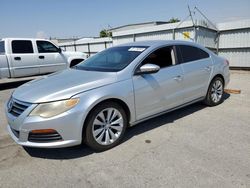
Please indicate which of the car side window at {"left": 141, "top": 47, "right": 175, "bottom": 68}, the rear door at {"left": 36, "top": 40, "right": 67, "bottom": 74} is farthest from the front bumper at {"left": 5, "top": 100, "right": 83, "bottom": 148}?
the rear door at {"left": 36, "top": 40, "right": 67, "bottom": 74}

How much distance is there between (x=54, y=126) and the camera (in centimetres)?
292

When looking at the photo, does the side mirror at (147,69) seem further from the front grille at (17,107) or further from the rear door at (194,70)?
the front grille at (17,107)

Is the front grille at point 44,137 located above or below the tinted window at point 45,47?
below

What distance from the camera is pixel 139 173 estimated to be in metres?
2.79

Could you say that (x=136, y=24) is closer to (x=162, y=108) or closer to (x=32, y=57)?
(x=32, y=57)

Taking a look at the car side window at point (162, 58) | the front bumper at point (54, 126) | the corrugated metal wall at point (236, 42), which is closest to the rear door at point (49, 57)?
the car side window at point (162, 58)

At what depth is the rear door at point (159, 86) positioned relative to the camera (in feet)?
12.0

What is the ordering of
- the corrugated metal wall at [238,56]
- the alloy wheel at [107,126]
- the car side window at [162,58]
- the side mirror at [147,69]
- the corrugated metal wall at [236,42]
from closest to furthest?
the alloy wheel at [107,126] < the side mirror at [147,69] < the car side window at [162,58] < the corrugated metal wall at [236,42] < the corrugated metal wall at [238,56]

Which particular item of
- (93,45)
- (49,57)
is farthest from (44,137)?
(93,45)

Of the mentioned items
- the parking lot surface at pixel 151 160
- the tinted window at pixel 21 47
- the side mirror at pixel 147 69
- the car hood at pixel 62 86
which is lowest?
the parking lot surface at pixel 151 160

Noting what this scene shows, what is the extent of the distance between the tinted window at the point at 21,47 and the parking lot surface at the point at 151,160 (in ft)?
16.1

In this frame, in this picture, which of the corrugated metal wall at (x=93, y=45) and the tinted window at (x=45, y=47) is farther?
the corrugated metal wall at (x=93, y=45)

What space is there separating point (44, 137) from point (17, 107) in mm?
593

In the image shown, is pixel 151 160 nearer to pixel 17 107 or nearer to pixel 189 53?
pixel 17 107
